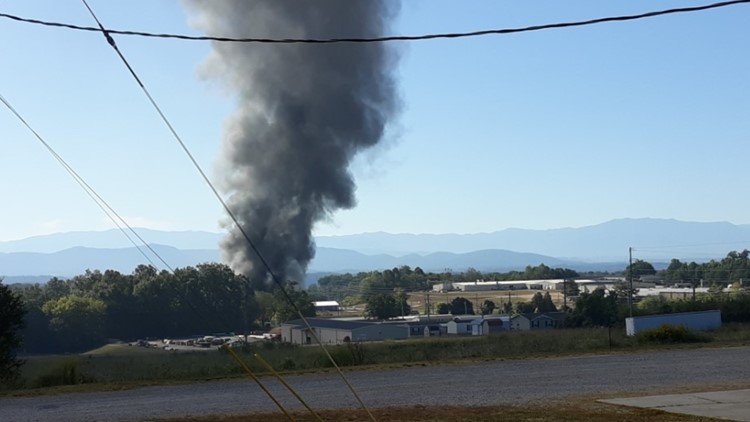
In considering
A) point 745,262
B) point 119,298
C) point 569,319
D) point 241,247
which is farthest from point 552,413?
point 745,262

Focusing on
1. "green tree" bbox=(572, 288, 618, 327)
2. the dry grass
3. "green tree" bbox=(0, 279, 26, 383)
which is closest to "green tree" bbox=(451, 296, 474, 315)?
"green tree" bbox=(572, 288, 618, 327)

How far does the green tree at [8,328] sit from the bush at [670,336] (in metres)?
15.6

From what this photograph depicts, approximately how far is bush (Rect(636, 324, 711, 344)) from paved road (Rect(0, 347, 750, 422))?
4.22 metres

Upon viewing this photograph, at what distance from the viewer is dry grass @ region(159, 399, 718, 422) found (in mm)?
10375

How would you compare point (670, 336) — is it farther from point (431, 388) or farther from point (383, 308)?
point (383, 308)

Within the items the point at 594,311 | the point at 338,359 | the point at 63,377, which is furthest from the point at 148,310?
the point at 338,359

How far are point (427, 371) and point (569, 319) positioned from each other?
2511 cm

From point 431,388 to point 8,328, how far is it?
34.0 ft

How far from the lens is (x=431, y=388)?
14898 millimetres

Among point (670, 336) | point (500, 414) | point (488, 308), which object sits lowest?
point (500, 414)

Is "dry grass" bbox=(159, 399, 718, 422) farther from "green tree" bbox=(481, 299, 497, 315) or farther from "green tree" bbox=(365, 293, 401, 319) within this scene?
"green tree" bbox=(481, 299, 497, 315)

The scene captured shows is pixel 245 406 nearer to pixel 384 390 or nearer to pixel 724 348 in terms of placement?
pixel 384 390

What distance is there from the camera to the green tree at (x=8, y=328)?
64.2 feet

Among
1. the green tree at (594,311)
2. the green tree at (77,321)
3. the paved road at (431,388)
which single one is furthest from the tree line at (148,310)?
the paved road at (431,388)
